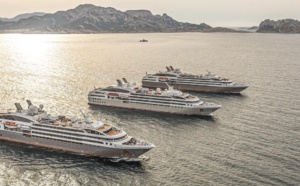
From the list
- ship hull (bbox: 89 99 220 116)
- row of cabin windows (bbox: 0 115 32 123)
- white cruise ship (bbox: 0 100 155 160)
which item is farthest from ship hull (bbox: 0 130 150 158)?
ship hull (bbox: 89 99 220 116)

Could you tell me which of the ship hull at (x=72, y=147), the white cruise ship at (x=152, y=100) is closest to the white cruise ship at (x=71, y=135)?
the ship hull at (x=72, y=147)

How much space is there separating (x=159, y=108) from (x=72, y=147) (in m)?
38.0

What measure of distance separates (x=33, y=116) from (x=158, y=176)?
32895 millimetres

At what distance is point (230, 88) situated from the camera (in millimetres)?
123688

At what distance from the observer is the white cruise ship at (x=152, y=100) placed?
96438 millimetres

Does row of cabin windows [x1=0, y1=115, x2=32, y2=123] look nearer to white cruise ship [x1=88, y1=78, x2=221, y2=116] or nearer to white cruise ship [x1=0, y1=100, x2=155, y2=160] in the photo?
white cruise ship [x1=0, y1=100, x2=155, y2=160]

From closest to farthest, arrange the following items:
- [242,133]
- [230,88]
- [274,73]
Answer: [242,133] < [230,88] < [274,73]

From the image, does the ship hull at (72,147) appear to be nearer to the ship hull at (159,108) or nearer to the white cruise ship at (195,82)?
the ship hull at (159,108)

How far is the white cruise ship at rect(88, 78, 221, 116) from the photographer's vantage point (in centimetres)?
9644

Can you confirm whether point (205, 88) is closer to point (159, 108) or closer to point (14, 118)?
point (159, 108)

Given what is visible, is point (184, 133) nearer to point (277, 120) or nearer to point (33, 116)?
point (277, 120)

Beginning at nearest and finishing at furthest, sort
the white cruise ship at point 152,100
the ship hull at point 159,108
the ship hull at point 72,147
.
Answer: the ship hull at point 72,147, the ship hull at point 159,108, the white cruise ship at point 152,100

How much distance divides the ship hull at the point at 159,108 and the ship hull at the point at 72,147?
119 ft

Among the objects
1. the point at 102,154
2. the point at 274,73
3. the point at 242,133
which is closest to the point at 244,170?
the point at 242,133
